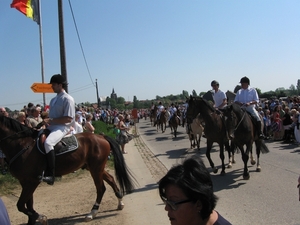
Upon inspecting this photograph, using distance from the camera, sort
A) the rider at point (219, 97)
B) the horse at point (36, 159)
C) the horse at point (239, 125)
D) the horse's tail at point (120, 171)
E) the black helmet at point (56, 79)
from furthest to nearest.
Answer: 1. the rider at point (219, 97)
2. the horse at point (239, 125)
3. the horse's tail at point (120, 171)
4. the black helmet at point (56, 79)
5. the horse at point (36, 159)

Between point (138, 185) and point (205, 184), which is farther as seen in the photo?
point (138, 185)

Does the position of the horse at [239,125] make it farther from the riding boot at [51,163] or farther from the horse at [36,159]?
the riding boot at [51,163]

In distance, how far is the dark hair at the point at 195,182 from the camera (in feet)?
6.24

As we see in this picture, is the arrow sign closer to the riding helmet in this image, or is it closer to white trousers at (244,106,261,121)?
the riding helmet

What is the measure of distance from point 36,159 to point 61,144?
0.52 m

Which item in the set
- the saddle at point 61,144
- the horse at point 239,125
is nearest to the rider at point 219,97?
the horse at point 239,125

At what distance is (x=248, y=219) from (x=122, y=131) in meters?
10.0

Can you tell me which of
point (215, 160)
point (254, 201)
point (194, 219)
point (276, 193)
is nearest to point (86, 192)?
point (254, 201)

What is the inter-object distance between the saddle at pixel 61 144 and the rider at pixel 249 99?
5.70 m

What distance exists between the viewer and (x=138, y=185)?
8117 millimetres

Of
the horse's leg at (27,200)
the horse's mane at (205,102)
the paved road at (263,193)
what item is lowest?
the paved road at (263,193)

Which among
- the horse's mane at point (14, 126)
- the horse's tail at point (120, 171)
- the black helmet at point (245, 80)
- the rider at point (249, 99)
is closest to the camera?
the horse's mane at point (14, 126)

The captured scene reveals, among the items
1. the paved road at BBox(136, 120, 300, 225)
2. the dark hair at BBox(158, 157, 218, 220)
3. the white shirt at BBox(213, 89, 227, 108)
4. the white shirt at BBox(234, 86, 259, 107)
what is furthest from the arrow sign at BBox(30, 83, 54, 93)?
the dark hair at BBox(158, 157, 218, 220)

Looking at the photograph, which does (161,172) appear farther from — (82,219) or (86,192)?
(82,219)
